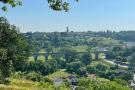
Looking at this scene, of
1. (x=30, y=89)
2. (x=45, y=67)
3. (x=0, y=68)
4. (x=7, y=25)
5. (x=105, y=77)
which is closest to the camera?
(x=30, y=89)

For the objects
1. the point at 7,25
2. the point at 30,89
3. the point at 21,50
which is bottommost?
the point at 30,89

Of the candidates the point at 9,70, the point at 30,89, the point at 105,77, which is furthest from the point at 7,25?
the point at 105,77

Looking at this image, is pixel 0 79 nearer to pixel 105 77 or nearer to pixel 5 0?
pixel 5 0

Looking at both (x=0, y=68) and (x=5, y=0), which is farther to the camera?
(x=0, y=68)

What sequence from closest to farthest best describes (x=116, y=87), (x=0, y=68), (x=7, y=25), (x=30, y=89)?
(x=30, y=89), (x=0, y=68), (x=7, y=25), (x=116, y=87)

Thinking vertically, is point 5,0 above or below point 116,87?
above

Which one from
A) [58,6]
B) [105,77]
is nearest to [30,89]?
[58,6]
